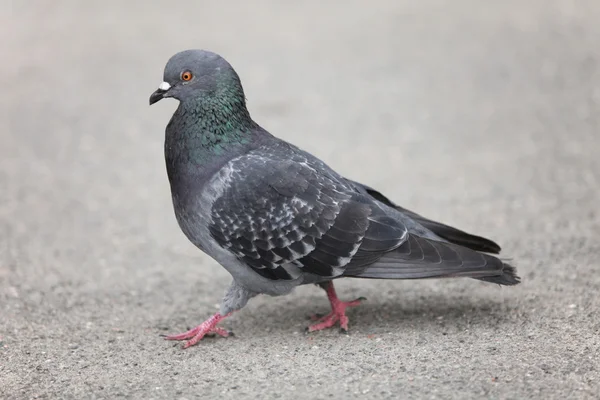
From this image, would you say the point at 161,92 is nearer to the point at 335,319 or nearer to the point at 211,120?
the point at 211,120

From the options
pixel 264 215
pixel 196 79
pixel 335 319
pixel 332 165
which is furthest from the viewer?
pixel 332 165

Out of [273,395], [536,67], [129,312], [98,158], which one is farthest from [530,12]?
[273,395]

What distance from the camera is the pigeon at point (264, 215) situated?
5457 millimetres

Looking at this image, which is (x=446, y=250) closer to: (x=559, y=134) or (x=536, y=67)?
(x=559, y=134)

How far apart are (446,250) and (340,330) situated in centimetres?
96

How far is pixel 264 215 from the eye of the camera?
5.46 metres

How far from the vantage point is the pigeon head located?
5625 mm

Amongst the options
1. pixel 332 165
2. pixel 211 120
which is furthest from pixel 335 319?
pixel 332 165

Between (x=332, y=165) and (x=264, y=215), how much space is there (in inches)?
166

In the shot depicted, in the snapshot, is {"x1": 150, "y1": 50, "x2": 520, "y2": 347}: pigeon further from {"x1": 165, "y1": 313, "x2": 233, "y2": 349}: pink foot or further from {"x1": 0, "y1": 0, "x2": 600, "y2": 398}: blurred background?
{"x1": 0, "y1": 0, "x2": 600, "y2": 398}: blurred background

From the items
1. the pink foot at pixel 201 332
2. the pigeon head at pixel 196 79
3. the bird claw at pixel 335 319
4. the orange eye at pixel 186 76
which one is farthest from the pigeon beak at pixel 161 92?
the bird claw at pixel 335 319

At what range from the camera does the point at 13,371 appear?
17.1 ft

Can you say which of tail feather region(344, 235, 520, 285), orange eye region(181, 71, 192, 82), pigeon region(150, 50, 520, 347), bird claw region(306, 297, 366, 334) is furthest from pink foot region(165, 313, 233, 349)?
orange eye region(181, 71, 192, 82)

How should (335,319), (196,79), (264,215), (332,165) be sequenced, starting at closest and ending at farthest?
(264,215) → (196,79) → (335,319) → (332,165)
